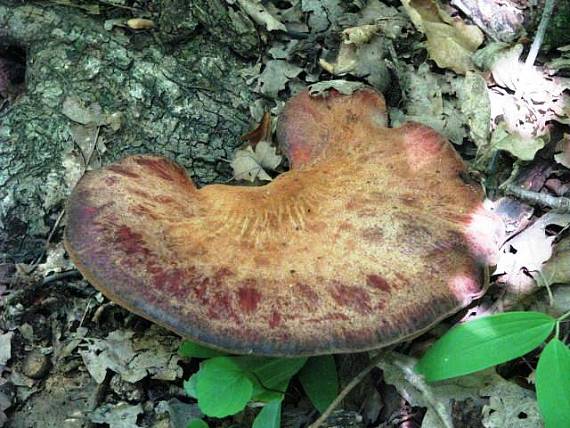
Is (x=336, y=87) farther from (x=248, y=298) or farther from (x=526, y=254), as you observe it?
(x=248, y=298)

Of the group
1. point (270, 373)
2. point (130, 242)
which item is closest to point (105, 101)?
point (130, 242)

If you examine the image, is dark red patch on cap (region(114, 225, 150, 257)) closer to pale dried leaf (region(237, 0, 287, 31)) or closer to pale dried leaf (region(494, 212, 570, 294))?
pale dried leaf (region(494, 212, 570, 294))

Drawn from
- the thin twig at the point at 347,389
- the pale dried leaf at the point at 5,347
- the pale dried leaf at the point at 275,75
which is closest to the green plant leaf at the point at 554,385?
the thin twig at the point at 347,389

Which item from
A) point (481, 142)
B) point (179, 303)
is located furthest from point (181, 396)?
point (481, 142)

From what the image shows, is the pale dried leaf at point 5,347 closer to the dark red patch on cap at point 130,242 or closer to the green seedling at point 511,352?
the dark red patch on cap at point 130,242

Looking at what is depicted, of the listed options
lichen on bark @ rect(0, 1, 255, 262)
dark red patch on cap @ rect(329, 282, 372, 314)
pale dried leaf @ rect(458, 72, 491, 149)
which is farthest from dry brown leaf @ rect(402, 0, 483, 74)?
dark red patch on cap @ rect(329, 282, 372, 314)

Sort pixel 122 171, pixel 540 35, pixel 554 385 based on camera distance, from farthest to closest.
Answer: pixel 540 35 → pixel 122 171 → pixel 554 385
